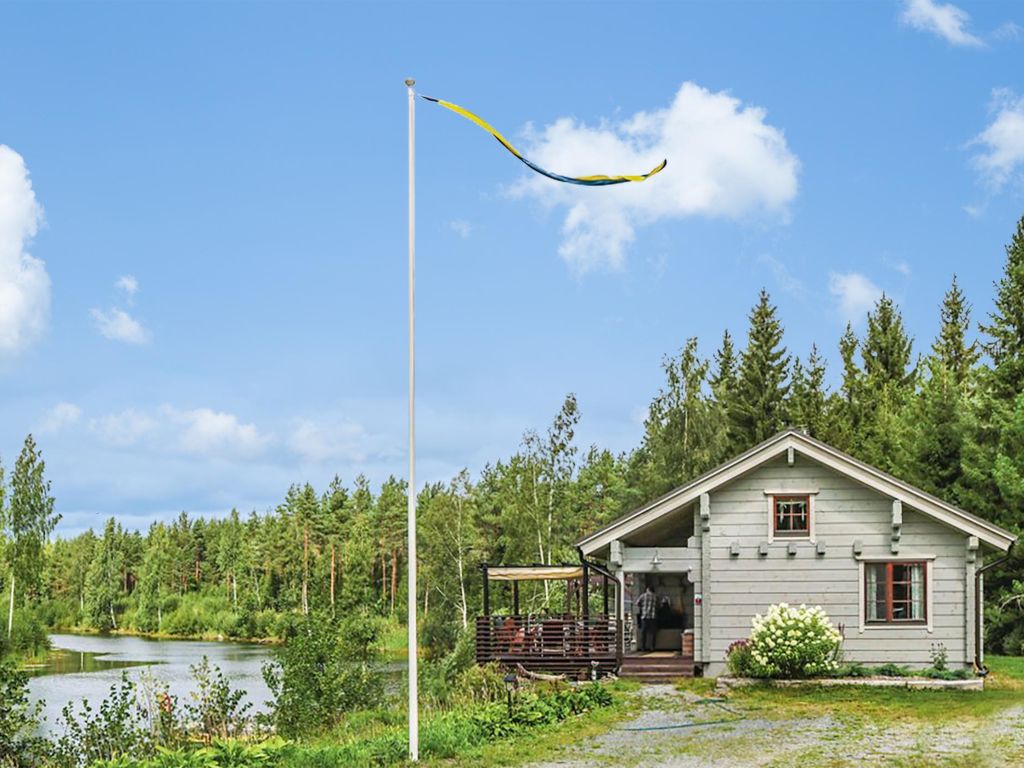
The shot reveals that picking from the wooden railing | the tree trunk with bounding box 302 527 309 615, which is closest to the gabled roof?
the wooden railing

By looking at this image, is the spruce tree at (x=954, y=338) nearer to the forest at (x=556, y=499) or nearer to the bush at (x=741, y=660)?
the forest at (x=556, y=499)

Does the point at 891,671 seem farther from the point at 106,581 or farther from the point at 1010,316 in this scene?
the point at 106,581

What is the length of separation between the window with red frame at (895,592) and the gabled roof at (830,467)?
4.28 feet

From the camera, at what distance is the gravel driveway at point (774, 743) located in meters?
15.1

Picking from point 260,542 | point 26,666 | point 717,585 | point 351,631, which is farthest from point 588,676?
point 260,542

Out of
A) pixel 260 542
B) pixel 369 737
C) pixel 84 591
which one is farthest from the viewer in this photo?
pixel 84 591

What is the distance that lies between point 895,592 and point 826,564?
1.55 m

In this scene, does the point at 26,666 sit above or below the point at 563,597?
below

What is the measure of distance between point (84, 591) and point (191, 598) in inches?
602

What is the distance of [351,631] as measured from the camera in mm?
26656

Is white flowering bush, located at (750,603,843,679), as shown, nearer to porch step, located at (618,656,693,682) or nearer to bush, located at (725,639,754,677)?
bush, located at (725,639,754,677)

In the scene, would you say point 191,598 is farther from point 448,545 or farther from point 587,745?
point 587,745

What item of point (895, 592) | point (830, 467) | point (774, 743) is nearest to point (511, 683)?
point (774, 743)

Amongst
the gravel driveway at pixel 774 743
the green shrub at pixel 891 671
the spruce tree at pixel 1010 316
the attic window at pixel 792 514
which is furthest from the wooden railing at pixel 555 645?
the spruce tree at pixel 1010 316
